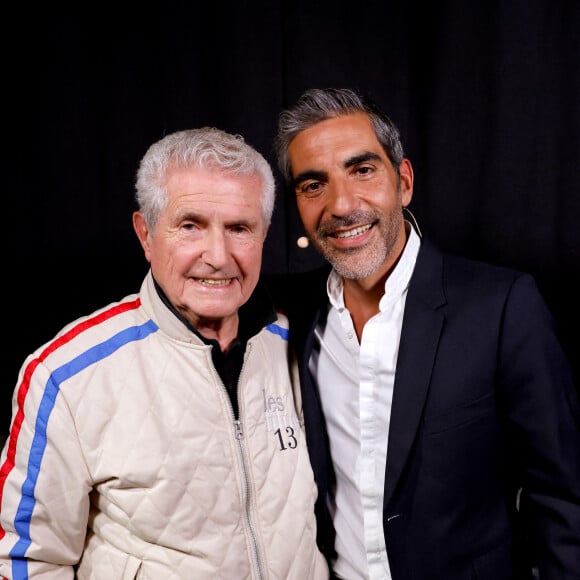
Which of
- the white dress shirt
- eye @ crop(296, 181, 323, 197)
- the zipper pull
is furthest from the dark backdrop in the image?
the zipper pull

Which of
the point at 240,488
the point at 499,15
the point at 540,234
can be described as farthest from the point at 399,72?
the point at 240,488

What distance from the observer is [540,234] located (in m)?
1.79

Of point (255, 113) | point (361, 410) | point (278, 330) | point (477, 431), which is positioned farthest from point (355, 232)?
point (255, 113)

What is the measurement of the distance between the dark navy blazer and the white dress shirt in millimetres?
68

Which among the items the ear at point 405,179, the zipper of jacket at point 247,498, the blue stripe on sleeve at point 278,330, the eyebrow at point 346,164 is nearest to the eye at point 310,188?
the eyebrow at point 346,164

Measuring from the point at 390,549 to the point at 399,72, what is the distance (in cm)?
140

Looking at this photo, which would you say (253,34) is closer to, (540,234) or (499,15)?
(499,15)

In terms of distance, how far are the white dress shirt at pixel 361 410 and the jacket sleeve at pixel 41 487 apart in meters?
0.61

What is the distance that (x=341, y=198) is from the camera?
1.44m

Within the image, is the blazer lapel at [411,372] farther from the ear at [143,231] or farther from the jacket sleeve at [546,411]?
the ear at [143,231]

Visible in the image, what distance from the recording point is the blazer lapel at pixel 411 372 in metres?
1.28

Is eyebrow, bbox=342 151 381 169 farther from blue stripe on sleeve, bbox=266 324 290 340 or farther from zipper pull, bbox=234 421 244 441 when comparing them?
zipper pull, bbox=234 421 244 441

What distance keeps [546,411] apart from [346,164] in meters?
0.74

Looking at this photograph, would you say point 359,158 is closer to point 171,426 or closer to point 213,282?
point 213,282
